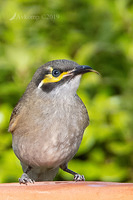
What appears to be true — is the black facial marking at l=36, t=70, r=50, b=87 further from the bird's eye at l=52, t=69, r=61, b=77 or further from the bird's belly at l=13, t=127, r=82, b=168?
the bird's belly at l=13, t=127, r=82, b=168

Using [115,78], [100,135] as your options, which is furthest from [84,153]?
[115,78]

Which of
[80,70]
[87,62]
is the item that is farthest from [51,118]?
[87,62]

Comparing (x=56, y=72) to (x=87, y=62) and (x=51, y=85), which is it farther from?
(x=87, y=62)

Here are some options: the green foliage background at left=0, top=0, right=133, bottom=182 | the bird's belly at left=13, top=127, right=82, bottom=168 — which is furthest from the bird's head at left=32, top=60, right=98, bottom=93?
the green foliage background at left=0, top=0, right=133, bottom=182

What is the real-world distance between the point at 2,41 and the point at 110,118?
1.57 meters

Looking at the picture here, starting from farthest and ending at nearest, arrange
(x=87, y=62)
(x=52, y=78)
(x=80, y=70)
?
(x=87, y=62) → (x=52, y=78) → (x=80, y=70)

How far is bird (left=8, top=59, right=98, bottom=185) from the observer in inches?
157

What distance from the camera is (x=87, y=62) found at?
5613 millimetres

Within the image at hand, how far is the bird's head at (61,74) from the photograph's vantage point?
3.91 m

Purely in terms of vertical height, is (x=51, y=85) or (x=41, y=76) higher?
(x=41, y=76)

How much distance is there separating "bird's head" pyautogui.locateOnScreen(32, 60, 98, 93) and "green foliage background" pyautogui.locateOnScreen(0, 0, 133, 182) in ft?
4.11

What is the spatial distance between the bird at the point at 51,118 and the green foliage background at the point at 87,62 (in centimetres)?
101

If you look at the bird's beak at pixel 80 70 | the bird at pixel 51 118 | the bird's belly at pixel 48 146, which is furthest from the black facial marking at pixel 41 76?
the bird's belly at pixel 48 146

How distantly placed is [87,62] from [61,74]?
5.53 ft
